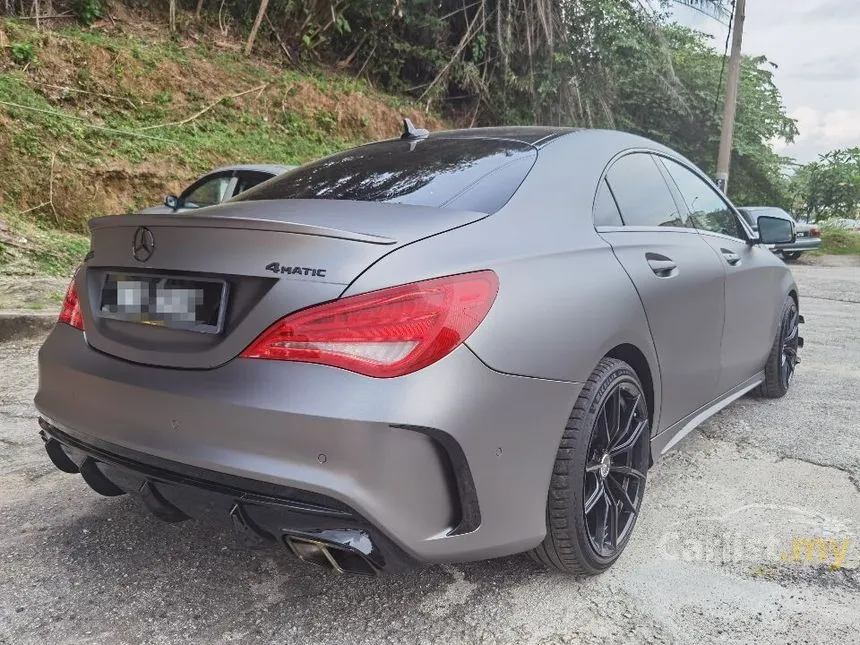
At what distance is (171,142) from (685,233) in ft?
28.1

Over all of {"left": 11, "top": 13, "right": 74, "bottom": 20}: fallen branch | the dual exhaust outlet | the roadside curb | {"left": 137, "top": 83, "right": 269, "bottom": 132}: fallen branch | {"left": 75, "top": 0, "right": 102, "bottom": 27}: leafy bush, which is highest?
{"left": 75, "top": 0, "right": 102, "bottom": 27}: leafy bush

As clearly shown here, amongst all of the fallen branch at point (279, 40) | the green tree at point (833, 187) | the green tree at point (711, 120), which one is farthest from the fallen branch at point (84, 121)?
the green tree at point (833, 187)

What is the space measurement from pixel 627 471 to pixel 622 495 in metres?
0.08

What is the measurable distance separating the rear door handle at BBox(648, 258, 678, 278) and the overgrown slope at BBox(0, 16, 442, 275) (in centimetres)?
619

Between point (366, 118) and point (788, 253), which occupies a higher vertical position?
point (366, 118)

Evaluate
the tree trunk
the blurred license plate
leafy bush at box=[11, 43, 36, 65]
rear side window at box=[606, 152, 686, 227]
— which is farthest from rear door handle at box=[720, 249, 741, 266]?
the tree trunk

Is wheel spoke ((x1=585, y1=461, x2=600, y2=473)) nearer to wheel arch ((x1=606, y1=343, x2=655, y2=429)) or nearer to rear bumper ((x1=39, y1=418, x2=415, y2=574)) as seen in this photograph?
wheel arch ((x1=606, y1=343, x2=655, y2=429))

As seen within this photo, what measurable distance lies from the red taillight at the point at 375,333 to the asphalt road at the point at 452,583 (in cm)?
77

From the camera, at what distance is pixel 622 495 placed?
2340 mm

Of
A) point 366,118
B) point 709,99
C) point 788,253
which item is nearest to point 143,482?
point 366,118

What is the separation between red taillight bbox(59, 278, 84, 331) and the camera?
2131 millimetres

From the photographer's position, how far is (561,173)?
2350 mm

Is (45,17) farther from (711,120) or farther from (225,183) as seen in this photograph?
(711,120)

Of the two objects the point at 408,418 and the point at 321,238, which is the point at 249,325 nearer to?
the point at 321,238
